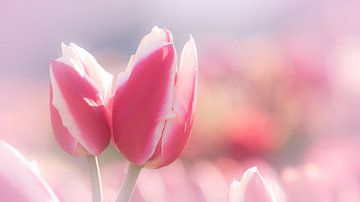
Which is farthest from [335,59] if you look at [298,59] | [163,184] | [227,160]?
[163,184]

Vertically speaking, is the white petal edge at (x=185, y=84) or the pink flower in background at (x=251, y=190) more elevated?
the white petal edge at (x=185, y=84)

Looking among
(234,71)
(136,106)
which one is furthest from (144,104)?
(234,71)

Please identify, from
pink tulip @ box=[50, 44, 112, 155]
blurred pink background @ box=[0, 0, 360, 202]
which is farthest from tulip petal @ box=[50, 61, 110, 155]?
blurred pink background @ box=[0, 0, 360, 202]

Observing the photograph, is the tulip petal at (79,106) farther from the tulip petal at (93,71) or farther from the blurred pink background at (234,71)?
the blurred pink background at (234,71)

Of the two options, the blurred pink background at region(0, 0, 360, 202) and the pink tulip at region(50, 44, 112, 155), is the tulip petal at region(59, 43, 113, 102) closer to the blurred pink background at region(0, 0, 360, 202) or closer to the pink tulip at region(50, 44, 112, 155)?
the pink tulip at region(50, 44, 112, 155)

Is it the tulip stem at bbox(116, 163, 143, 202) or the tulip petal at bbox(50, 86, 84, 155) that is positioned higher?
the tulip petal at bbox(50, 86, 84, 155)

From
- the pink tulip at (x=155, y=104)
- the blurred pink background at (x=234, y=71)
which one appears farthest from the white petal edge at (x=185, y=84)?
the blurred pink background at (x=234, y=71)

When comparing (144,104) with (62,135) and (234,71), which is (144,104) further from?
(234,71)
